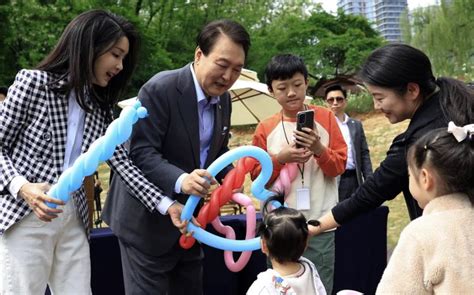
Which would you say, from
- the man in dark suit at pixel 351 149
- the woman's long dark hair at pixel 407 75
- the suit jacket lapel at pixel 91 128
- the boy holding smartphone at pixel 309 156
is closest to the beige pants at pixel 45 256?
the suit jacket lapel at pixel 91 128

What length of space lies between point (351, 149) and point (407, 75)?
2509 millimetres

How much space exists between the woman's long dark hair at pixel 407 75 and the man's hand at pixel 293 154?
59 centimetres

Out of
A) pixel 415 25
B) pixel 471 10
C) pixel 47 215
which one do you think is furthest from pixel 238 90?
pixel 415 25

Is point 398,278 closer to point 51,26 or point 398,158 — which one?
point 398,158

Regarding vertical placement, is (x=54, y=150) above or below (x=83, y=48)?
below

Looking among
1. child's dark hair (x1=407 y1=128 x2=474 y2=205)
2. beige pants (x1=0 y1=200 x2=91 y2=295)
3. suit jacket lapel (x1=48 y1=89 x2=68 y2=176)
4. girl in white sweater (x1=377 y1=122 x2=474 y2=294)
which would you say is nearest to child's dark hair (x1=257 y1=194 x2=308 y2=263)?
girl in white sweater (x1=377 y1=122 x2=474 y2=294)

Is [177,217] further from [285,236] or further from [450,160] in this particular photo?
[450,160]

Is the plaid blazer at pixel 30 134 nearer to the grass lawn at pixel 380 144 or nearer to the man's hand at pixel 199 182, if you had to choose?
the man's hand at pixel 199 182

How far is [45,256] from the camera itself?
1.99 metres

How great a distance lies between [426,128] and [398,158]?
0.59 feet

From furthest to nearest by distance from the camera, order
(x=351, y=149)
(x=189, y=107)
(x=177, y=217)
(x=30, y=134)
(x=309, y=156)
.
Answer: (x=351, y=149) → (x=309, y=156) → (x=189, y=107) → (x=177, y=217) → (x=30, y=134)

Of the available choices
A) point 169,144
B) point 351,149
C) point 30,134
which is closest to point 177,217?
point 169,144

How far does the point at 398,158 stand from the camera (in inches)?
82.7

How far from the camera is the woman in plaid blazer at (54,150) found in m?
1.93
